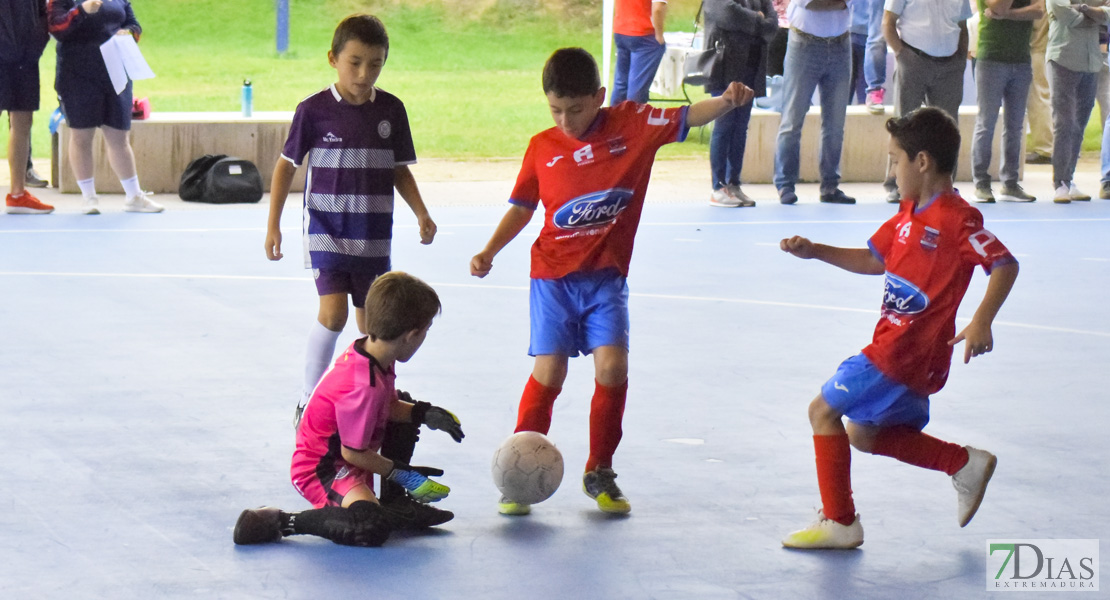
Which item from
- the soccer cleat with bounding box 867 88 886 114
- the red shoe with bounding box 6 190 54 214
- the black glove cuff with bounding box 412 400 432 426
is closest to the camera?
the black glove cuff with bounding box 412 400 432 426

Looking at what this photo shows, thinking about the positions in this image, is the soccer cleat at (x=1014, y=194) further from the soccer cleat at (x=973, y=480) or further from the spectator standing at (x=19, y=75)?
the soccer cleat at (x=973, y=480)

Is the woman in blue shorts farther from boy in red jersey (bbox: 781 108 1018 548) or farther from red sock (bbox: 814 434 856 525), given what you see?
red sock (bbox: 814 434 856 525)

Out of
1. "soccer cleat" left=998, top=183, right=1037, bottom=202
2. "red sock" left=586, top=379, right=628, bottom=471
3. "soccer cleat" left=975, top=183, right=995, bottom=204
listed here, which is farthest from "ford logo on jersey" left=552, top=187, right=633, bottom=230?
"soccer cleat" left=998, top=183, right=1037, bottom=202

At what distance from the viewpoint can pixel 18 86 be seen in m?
10.2

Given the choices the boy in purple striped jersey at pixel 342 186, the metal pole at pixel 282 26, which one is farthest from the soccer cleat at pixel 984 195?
the metal pole at pixel 282 26

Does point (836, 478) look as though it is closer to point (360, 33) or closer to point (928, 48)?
point (360, 33)

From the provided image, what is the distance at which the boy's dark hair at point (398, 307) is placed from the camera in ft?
13.3

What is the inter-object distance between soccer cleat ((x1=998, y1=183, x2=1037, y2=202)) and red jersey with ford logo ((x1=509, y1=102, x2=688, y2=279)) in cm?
818

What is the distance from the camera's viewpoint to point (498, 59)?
31.8 m

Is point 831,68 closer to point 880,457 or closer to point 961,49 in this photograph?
point 961,49

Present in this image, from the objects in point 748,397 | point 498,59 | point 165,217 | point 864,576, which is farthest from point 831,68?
point 498,59

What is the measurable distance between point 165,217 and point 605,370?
6.95 meters

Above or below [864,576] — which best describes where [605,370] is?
above

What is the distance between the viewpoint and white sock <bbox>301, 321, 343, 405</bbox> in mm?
5191
